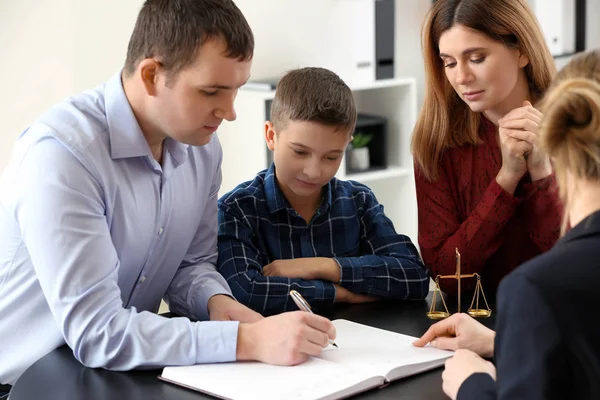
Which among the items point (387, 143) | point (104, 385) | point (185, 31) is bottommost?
point (387, 143)

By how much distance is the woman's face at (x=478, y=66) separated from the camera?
1901 millimetres

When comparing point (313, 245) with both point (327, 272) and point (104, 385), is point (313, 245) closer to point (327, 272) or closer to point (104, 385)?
point (327, 272)

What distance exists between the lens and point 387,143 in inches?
A: 169

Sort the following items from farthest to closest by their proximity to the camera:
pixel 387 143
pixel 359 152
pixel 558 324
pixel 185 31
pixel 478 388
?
pixel 387 143 < pixel 359 152 < pixel 185 31 < pixel 478 388 < pixel 558 324

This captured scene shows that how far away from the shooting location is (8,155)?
10.7 ft

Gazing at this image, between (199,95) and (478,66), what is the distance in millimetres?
678

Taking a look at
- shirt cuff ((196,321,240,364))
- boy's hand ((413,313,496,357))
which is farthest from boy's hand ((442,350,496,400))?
shirt cuff ((196,321,240,364))

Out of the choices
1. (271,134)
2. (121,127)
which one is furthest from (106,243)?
(271,134)

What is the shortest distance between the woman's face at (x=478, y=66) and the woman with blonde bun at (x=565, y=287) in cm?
82

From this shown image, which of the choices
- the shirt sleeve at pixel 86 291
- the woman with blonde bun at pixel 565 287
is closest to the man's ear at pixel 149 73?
the shirt sleeve at pixel 86 291

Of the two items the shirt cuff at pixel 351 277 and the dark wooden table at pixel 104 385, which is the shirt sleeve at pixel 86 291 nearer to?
the dark wooden table at pixel 104 385

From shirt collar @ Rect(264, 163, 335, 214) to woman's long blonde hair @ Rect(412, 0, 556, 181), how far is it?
25 centimetres

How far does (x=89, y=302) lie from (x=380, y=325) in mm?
557

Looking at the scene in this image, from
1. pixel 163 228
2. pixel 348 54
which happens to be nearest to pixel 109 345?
pixel 163 228
